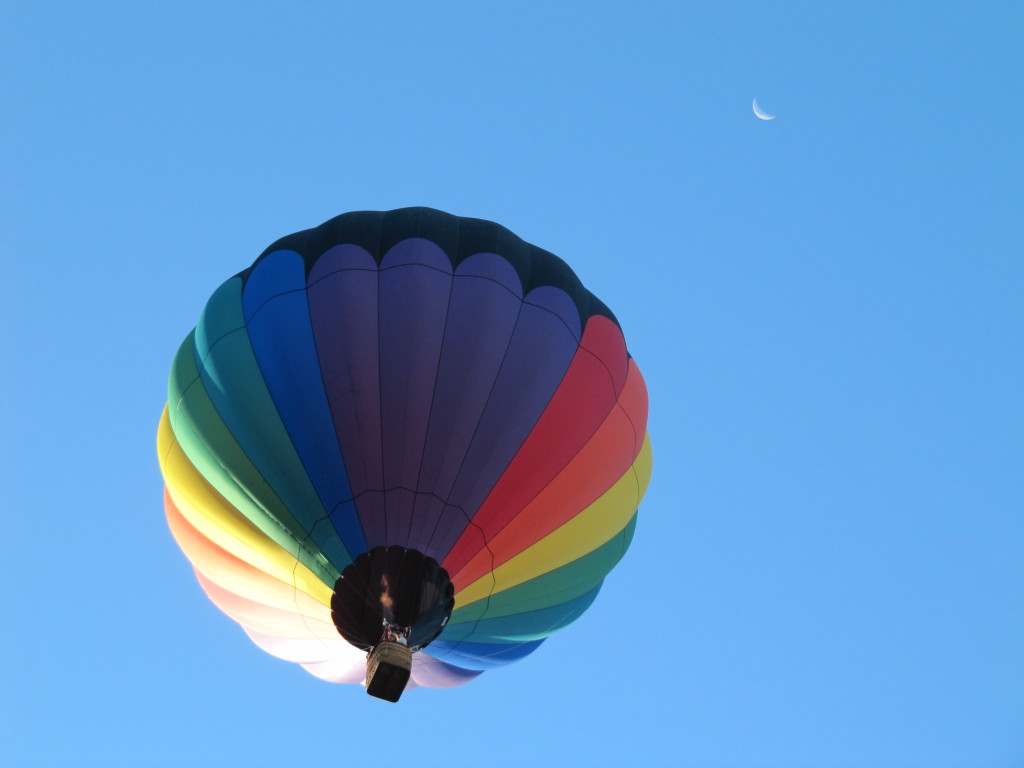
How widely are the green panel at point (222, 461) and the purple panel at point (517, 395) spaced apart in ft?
3.76

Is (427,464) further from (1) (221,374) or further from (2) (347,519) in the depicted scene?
(1) (221,374)

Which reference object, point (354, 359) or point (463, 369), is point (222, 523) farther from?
point (463, 369)

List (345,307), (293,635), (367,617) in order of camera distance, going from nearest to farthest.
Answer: (367,617) → (345,307) → (293,635)

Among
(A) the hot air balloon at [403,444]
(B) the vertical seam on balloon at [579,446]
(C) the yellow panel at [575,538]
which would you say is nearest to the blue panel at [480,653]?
(A) the hot air balloon at [403,444]

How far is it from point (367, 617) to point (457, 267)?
121 inches

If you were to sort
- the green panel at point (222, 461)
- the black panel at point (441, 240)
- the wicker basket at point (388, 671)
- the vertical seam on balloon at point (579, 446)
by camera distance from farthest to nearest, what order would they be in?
1. the black panel at point (441, 240)
2. the vertical seam on balloon at point (579, 446)
3. the green panel at point (222, 461)
4. the wicker basket at point (388, 671)

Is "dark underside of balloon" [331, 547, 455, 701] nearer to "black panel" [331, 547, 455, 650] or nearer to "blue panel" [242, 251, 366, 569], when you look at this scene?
"black panel" [331, 547, 455, 650]

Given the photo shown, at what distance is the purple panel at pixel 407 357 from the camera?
1071cm

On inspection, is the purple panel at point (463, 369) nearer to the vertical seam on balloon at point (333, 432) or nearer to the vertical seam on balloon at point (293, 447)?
the vertical seam on balloon at point (333, 432)

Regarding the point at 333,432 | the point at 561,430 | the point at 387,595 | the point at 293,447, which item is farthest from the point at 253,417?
the point at 561,430

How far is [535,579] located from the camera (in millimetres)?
11562

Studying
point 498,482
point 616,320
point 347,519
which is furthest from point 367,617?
point 616,320

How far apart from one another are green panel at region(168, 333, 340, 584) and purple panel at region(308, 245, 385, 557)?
0.62 m

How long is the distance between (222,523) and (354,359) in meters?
1.85
